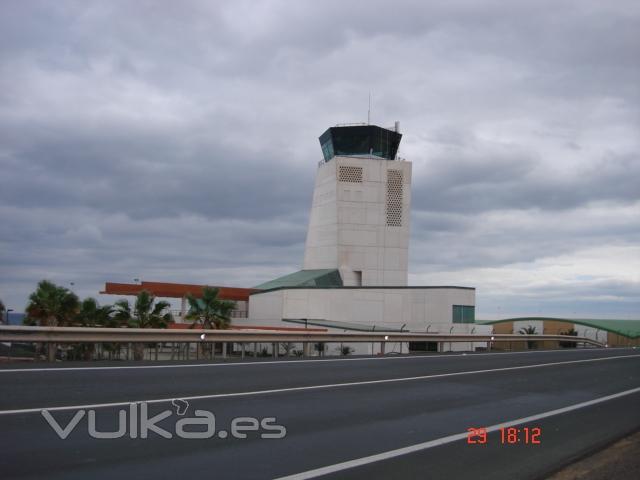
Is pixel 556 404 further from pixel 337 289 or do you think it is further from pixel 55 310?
pixel 337 289

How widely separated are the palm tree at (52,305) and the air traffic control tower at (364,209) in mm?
32767

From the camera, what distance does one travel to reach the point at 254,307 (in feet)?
219

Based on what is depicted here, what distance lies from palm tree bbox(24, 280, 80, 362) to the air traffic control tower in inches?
1290

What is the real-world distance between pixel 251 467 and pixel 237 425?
6.80 feet

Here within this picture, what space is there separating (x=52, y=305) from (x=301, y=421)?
31.0 m

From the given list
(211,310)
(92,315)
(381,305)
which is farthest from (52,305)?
(381,305)

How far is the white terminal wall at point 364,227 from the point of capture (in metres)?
67.5

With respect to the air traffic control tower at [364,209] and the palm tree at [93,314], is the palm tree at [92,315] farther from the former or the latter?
the air traffic control tower at [364,209]

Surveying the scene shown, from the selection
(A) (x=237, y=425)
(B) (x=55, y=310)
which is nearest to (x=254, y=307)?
(B) (x=55, y=310)

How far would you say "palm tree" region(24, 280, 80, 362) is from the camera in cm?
3712

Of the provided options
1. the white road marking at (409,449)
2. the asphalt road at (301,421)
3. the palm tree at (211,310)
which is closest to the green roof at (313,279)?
the palm tree at (211,310)

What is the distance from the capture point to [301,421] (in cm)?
959

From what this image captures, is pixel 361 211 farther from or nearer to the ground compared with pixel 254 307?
farther from the ground
